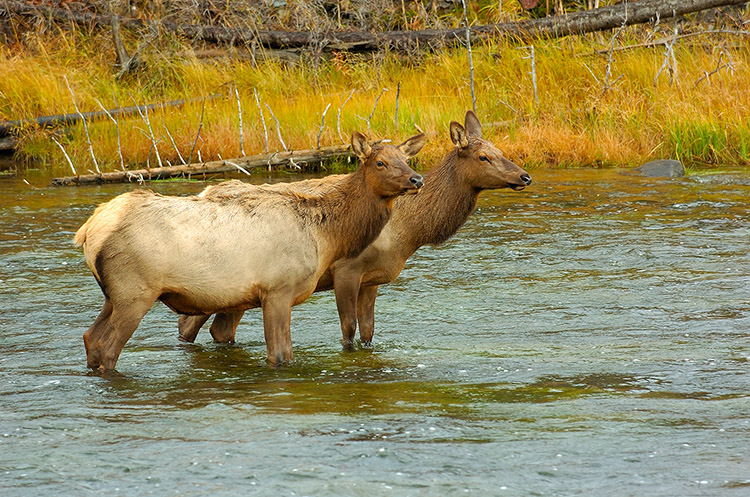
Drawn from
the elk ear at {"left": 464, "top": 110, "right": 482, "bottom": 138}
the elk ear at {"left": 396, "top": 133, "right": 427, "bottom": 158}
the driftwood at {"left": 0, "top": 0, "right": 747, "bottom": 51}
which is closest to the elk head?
the elk ear at {"left": 464, "top": 110, "right": 482, "bottom": 138}

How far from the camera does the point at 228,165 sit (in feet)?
52.0

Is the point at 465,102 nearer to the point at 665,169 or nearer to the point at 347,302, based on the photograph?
the point at 665,169

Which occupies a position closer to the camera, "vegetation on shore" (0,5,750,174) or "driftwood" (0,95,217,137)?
"vegetation on shore" (0,5,750,174)

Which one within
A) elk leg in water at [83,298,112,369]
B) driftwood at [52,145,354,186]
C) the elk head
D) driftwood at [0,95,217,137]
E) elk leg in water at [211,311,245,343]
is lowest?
elk leg in water at [211,311,245,343]

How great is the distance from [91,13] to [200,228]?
1840cm

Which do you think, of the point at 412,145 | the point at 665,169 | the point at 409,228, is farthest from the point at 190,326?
the point at 665,169

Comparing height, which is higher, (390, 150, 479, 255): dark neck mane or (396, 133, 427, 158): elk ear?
(396, 133, 427, 158): elk ear

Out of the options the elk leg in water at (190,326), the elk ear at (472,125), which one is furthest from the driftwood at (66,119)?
the elk leg in water at (190,326)

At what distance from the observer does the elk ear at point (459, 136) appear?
8570 mm

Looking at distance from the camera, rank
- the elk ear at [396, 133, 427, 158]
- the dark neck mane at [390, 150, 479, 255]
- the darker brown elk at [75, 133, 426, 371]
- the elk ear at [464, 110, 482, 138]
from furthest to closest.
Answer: the elk ear at [464, 110, 482, 138] < the dark neck mane at [390, 150, 479, 255] < the elk ear at [396, 133, 427, 158] < the darker brown elk at [75, 133, 426, 371]

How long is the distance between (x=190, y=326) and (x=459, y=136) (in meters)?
2.82

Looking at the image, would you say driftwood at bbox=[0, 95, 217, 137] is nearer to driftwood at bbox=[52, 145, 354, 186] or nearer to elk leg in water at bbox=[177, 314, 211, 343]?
driftwood at bbox=[52, 145, 354, 186]

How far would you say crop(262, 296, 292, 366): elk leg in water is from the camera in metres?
7.14

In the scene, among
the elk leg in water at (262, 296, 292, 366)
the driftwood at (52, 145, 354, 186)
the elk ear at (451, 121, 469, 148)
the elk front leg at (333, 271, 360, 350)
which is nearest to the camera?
the elk leg in water at (262, 296, 292, 366)
